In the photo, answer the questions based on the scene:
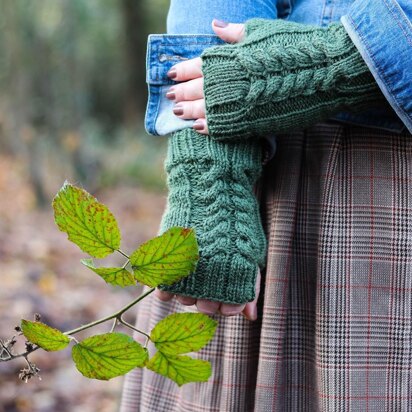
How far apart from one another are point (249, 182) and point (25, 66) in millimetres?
6203

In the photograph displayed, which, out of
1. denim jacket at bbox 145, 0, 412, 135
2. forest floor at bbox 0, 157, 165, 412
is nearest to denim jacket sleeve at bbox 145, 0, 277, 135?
denim jacket at bbox 145, 0, 412, 135

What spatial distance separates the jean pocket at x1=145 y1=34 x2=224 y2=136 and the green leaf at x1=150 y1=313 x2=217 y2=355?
369 mm

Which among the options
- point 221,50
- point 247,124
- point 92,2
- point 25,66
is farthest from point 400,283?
point 92,2

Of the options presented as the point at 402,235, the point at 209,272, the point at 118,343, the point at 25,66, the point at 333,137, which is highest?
the point at 25,66

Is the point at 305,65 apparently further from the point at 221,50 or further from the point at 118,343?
the point at 118,343

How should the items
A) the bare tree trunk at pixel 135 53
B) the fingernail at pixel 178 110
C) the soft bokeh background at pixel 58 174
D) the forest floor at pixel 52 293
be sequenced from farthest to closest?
the bare tree trunk at pixel 135 53 → the soft bokeh background at pixel 58 174 → the forest floor at pixel 52 293 → the fingernail at pixel 178 110

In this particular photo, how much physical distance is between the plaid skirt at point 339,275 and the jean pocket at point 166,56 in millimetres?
207

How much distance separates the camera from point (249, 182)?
1.02m

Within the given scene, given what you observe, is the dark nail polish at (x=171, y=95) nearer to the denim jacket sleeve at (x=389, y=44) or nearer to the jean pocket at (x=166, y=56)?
the jean pocket at (x=166, y=56)

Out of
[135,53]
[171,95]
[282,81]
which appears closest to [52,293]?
[171,95]

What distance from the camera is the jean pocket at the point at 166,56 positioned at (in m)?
1.06

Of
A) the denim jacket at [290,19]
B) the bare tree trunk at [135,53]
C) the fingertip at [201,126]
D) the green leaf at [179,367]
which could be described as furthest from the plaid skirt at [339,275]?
the bare tree trunk at [135,53]

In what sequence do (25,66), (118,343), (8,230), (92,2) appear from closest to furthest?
(118,343) → (8,230) → (25,66) → (92,2)

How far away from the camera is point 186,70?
1037 mm
